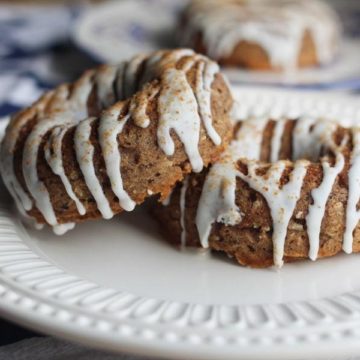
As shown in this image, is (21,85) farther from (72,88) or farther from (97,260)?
(97,260)

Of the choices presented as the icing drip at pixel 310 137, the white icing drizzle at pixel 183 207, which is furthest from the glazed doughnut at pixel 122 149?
the icing drip at pixel 310 137

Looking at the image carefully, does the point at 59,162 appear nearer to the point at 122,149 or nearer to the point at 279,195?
the point at 122,149

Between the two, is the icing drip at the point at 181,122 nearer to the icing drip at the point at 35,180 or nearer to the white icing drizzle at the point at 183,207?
the white icing drizzle at the point at 183,207

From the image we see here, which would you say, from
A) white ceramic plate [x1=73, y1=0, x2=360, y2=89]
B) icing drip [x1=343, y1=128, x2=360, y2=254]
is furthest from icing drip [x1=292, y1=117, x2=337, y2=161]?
white ceramic plate [x1=73, y1=0, x2=360, y2=89]

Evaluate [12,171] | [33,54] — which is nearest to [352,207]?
[12,171]

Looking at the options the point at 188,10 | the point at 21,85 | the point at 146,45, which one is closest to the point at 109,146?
the point at 21,85

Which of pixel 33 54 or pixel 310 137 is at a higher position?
pixel 310 137
